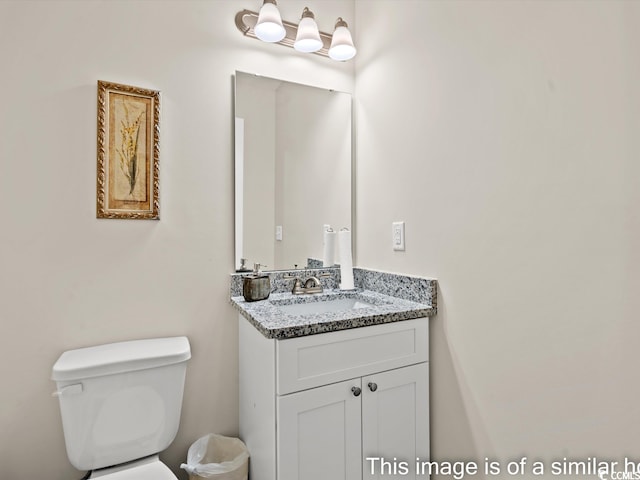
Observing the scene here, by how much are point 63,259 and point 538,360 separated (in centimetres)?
165

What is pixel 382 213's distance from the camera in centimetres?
168

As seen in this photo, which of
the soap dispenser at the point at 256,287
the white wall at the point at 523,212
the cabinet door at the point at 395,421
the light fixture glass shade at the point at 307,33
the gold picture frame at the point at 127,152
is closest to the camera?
the white wall at the point at 523,212

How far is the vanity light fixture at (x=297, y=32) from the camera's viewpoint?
59.8 inches

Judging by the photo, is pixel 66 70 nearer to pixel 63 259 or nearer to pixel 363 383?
pixel 63 259

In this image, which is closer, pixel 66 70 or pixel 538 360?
pixel 538 360

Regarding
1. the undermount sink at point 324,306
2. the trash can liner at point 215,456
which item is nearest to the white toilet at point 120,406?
the trash can liner at point 215,456

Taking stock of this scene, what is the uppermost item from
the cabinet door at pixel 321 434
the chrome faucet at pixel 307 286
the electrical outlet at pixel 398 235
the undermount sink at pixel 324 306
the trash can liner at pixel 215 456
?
the electrical outlet at pixel 398 235

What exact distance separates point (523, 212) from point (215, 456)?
1.49 metres

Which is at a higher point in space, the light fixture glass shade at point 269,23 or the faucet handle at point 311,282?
the light fixture glass shade at point 269,23

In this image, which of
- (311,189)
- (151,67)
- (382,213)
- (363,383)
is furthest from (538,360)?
(151,67)

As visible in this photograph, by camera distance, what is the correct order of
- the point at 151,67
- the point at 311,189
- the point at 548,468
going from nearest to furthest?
the point at 548,468 < the point at 151,67 < the point at 311,189

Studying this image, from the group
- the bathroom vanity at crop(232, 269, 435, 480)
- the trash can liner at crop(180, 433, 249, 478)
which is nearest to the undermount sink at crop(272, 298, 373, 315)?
the bathroom vanity at crop(232, 269, 435, 480)

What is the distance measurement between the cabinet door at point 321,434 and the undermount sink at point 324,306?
435mm

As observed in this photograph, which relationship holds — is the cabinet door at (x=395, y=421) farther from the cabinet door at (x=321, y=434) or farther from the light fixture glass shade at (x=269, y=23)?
the light fixture glass shade at (x=269, y=23)
